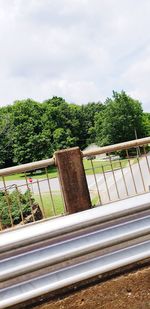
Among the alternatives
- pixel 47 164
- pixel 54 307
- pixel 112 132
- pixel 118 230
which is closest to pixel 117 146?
pixel 47 164

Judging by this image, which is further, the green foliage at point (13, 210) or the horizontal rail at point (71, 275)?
the green foliage at point (13, 210)

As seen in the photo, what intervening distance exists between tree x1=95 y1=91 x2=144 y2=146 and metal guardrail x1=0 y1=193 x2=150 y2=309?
71.0 meters

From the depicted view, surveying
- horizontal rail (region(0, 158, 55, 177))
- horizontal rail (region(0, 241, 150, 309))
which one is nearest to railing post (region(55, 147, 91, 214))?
horizontal rail (region(0, 158, 55, 177))

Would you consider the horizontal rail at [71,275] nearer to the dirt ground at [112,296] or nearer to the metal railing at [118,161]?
the dirt ground at [112,296]

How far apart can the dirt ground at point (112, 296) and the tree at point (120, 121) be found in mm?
71013

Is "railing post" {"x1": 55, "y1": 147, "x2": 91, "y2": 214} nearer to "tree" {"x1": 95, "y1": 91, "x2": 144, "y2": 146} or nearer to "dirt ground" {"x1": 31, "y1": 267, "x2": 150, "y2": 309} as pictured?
"dirt ground" {"x1": 31, "y1": 267, "x2": 150, "y2": 309}

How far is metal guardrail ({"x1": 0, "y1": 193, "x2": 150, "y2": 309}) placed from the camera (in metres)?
2.98

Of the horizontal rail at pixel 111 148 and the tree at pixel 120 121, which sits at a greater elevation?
the tree at pixel 120 121

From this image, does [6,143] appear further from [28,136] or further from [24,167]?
[24,167]

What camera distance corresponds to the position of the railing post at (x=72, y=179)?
5.43m

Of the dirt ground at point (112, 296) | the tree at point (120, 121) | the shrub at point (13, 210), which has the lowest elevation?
the shrub at point (13, 210)

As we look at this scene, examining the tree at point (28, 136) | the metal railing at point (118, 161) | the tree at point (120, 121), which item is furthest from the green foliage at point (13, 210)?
the tree at point (120, 121)

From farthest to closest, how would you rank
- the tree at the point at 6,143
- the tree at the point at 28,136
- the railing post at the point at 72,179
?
the tree at the point at 6,143, the tree at the point at 28,136, the railing post at the point at 72,179

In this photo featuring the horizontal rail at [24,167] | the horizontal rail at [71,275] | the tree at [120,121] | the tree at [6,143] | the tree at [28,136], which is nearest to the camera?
the horizontal rail at [71,275]
